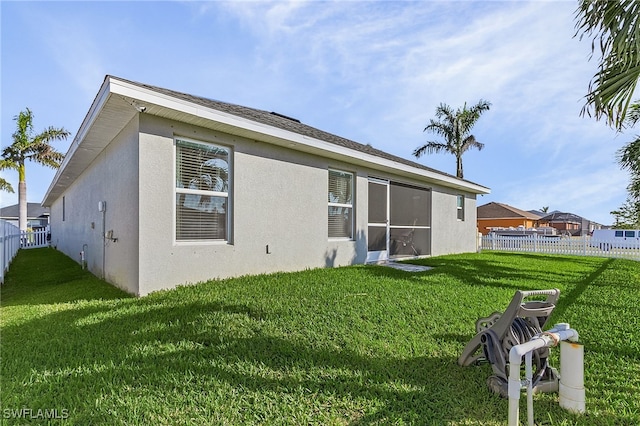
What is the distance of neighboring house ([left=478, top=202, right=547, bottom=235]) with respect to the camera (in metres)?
39.3

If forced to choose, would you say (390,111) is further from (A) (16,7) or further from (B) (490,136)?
(B) (490,136)

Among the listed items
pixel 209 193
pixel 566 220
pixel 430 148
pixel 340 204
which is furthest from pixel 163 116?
pixel 566 220

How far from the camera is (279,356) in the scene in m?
3.17

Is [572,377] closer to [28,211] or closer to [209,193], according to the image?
[209,193]

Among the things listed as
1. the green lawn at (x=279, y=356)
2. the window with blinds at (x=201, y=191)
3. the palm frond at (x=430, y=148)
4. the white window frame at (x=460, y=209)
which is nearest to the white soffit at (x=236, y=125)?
the window with blinds at (x=201, y=191)

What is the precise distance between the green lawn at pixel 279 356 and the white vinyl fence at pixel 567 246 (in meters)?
11.1

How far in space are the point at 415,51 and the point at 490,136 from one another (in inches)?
714

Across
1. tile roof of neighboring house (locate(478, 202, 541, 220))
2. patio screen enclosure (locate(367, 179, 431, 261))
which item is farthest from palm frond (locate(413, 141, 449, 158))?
tile roof of neighboring house (locate(478, 202, 541, 220))

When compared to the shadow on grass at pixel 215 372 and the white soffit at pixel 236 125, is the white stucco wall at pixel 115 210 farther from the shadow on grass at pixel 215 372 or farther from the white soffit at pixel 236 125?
the shadow on grass at pixel 215 372

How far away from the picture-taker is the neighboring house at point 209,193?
5.30 m

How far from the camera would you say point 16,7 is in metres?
5.58

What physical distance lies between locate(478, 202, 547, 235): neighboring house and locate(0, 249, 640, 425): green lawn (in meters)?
37.6

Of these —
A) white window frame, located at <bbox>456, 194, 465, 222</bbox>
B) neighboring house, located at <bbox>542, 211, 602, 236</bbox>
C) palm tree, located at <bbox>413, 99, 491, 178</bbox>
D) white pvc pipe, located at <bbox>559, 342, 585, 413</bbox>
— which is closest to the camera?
white pvc pipe, located at <bbox>559, 342, 585, 413</bbox>

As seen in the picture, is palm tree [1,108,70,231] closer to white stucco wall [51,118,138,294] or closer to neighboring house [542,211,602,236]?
white stucco wall [51,118,138,294]
